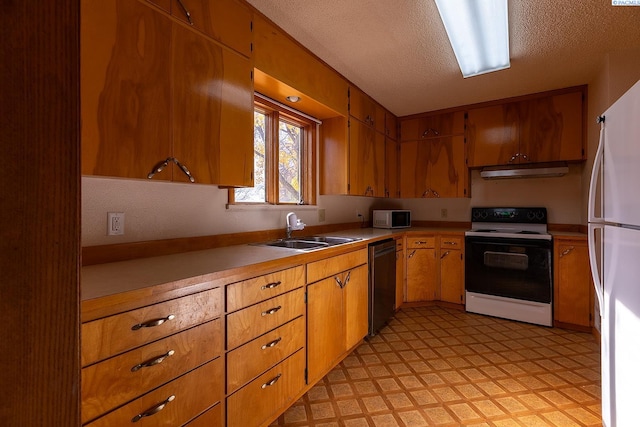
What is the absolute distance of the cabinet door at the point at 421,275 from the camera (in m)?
3.46

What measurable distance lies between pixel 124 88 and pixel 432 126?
11.4 feet

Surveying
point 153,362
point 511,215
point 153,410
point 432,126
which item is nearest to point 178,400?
point 153,410

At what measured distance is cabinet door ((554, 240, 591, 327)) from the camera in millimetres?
2773

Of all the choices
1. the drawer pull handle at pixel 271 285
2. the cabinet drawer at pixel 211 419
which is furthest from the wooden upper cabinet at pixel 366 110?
the cabinet drawer at pixel 211 419

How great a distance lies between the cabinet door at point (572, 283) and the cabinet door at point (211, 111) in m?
3.02

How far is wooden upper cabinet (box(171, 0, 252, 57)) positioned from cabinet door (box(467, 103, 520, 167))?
2.87m

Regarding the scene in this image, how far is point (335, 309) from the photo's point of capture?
2.07 metres

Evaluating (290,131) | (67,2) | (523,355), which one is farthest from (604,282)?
(290,131)

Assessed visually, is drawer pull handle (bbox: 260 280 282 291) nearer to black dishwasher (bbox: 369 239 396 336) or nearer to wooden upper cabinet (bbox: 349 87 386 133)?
black dishwasher (bbox: 369 239 396 336)

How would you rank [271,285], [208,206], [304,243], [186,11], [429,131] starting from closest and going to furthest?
1. [186,11]
2. [271,285]
3. [208,206]
4. [304,243]
5. [429,131]

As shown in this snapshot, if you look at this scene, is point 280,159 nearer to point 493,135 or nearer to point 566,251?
point 493,135

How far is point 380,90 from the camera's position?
A: 121 inches

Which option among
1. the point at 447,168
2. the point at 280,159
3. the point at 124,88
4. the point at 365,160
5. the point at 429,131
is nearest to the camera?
the point at 124,88

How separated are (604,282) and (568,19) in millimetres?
1662
